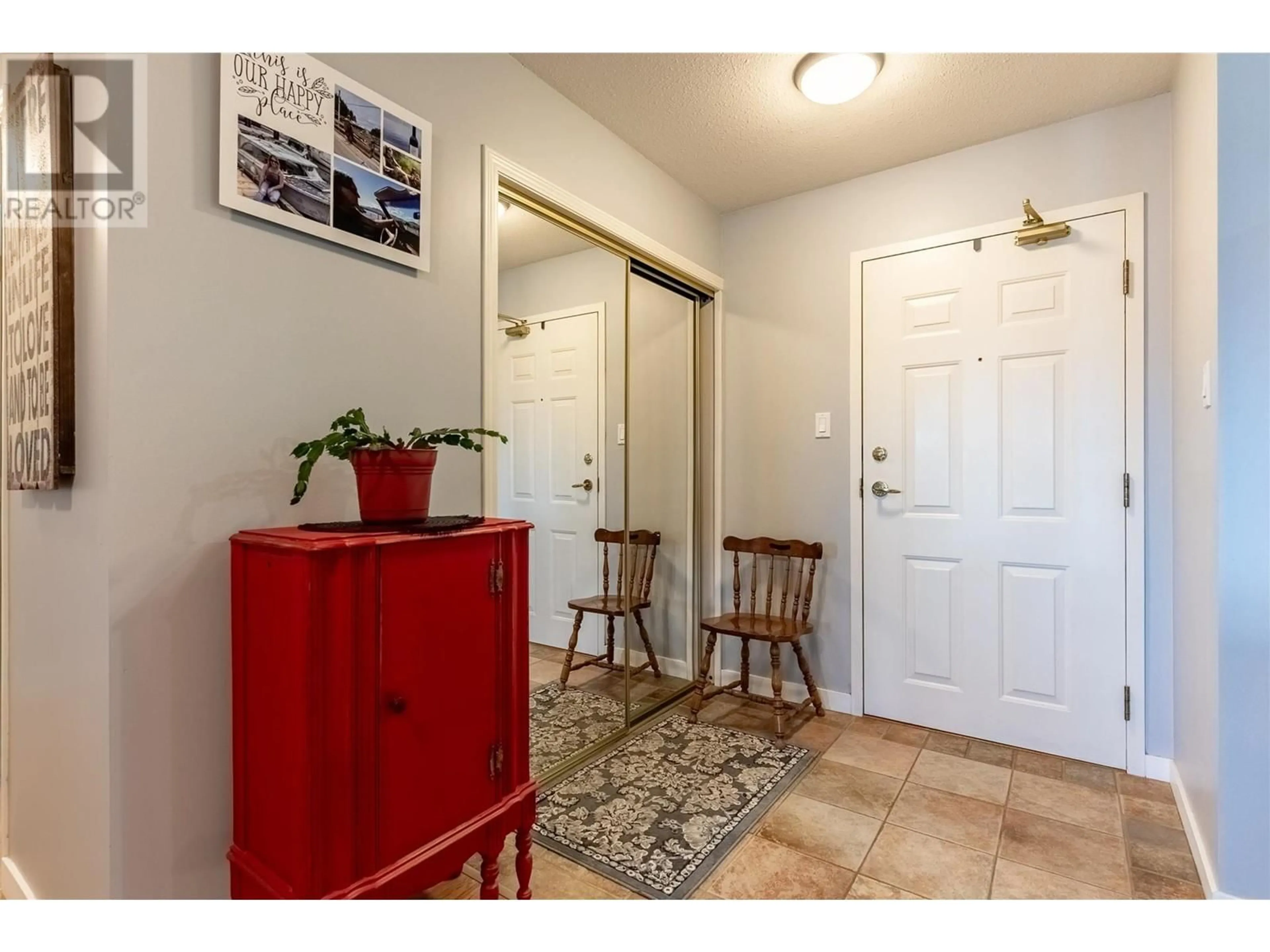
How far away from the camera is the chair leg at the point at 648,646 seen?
262 cm

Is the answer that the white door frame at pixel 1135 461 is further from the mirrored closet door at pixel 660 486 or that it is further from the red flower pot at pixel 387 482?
the red flower pot at pixel 387 482

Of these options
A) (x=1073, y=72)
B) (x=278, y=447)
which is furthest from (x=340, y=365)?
(x=1073, y=72)

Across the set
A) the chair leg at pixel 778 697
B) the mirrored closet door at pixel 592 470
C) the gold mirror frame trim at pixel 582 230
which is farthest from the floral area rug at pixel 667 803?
the gold mirror frame trim at pixel 582 230

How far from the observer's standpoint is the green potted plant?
4.00 feet

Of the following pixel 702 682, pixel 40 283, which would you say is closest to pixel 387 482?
pixel 40 283

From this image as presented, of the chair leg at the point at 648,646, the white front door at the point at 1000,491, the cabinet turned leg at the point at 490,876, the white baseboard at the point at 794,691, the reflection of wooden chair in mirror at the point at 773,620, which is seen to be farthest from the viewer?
the white baseboard at the point at 794,691

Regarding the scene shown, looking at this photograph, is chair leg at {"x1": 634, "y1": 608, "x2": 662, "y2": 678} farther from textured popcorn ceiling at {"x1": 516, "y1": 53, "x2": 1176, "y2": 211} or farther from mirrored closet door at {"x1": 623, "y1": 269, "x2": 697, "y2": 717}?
textured popcorn ceiling at {"x1": 516, "y1": 53, "x2": 1176, "y2": 211}

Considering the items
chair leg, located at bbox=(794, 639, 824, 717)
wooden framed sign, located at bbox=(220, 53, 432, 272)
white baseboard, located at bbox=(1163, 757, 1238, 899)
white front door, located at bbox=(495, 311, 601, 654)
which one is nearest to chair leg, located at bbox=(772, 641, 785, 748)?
chair leg, located at bbox=(794, 639, 824, 717)

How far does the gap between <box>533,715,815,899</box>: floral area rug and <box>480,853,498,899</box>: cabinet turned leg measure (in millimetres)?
337

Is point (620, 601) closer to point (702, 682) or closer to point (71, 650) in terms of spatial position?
point (702, 682)

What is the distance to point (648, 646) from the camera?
105 inches

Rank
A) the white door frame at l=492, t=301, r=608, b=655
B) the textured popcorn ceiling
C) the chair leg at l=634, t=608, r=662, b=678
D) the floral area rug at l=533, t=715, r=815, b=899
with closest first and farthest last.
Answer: the floral area rug at l=533, t=715, r=815, b=899 < the textured popcorn ceiling < the white door frame at l=492, t=301, r=608, b=655 < the chair leg at l=634, t=608, r=662, b=678

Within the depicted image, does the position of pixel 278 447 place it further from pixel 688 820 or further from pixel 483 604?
pixel 688 820

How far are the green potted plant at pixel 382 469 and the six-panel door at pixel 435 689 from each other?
0.11 m
